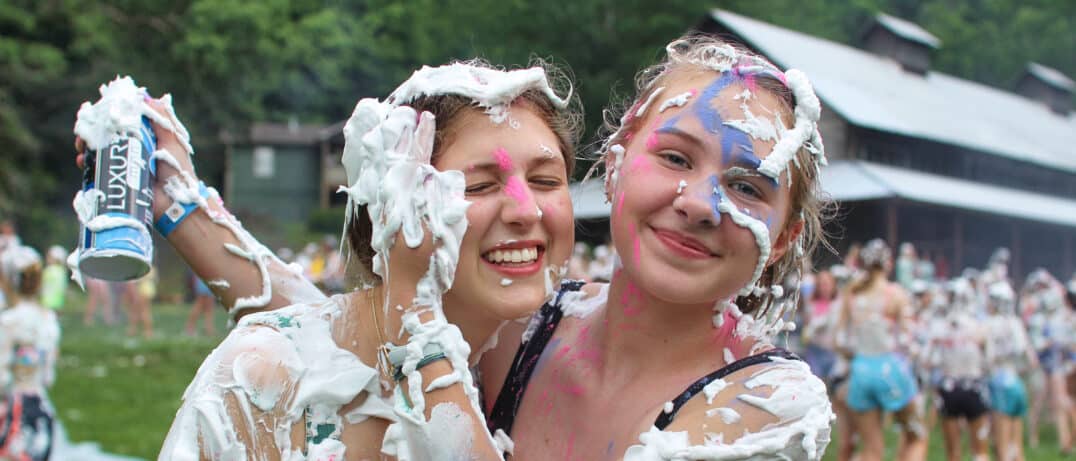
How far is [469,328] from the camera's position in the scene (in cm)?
227

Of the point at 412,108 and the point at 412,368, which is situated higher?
the point at 412,108

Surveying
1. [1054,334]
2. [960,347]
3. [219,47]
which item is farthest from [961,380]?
[219,47]

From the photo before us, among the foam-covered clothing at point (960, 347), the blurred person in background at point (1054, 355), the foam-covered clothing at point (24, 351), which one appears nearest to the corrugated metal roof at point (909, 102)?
the blurred person in background at point (1054, 355)

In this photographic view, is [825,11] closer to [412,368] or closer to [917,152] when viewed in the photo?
[917,152]

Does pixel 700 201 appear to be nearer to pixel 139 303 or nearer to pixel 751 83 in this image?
pixel 751 83

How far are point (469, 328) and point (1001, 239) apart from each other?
26202 mm

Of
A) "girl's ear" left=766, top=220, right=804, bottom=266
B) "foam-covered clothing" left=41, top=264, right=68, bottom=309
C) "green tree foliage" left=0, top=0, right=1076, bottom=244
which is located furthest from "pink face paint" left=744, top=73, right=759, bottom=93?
"green tree foliage" left=0, top=0, right=1076, bottom=244

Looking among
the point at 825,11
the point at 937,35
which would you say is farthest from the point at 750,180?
the point at 937,35

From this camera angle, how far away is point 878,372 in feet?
27.0

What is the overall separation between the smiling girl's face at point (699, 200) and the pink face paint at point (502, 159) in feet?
0.79

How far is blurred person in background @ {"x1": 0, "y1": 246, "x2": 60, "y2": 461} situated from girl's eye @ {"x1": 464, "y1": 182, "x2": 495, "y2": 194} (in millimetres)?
6751

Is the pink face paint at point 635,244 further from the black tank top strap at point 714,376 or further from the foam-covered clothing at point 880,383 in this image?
the foam-covered clothing at point 880,383

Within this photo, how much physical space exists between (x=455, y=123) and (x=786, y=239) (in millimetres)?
728

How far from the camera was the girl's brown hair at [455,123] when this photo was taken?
7.24 feet
